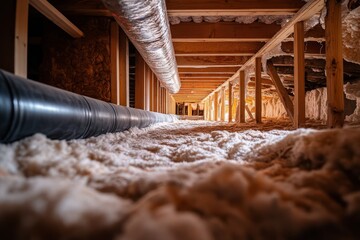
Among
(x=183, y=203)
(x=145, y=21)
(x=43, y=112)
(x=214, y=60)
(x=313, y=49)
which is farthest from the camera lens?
(x=214, y=60)

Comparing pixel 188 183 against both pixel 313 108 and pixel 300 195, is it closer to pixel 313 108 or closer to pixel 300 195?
pixel 300 195

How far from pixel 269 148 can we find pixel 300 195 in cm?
47

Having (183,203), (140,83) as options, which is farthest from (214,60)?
(183,203)

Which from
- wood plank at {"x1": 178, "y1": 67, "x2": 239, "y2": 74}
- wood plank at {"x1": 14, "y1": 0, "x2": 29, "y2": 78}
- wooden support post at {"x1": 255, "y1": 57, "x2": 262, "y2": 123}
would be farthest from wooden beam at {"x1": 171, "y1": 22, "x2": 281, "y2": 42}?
wood plank at {"x1": 178, "y1": 67, "x2": 239, "y2": 74}

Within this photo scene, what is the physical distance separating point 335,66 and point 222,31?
4.86ft

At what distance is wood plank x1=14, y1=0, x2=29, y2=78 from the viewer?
47.7 inches

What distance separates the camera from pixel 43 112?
0.78m

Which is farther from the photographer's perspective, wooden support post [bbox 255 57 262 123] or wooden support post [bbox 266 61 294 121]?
wooden support post [bbox 255 57 262 123]

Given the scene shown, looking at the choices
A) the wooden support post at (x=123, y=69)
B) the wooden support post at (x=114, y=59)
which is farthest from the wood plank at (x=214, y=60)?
the wooden support post at (x=114, y=59)

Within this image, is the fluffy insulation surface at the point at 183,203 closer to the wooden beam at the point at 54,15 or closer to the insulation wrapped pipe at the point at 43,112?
the insulation wrapped pipe at the point at 43,112

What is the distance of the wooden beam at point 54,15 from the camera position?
4.97 feet

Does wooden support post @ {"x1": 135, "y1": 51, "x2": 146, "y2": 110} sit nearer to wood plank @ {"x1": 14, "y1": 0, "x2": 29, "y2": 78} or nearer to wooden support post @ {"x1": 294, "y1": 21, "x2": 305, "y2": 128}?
wood plank @ {"x1": 14, "y1": 0, "x2": 29, "y2": 78}

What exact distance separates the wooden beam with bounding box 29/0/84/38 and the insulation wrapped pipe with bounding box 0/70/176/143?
950 millimetres

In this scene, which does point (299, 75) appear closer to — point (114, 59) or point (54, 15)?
point (114, 59)
